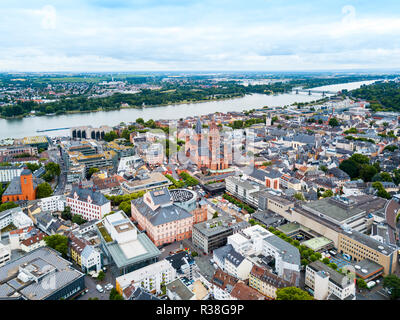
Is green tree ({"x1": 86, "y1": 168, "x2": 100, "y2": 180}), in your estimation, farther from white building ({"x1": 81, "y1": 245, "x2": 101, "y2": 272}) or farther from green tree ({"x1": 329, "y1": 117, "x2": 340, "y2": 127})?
green tree ({"x1": 329, "y1": 117, "x2": 340, "y2": 127})

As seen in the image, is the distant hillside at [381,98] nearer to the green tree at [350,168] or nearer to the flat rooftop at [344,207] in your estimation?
the green tree at [350,168]

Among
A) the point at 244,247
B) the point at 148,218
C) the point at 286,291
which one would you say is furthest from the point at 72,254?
the point at 286,291

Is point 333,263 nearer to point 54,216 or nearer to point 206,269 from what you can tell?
point 206,269

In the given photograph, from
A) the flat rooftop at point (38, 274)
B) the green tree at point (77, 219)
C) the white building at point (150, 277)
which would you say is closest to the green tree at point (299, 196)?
→ the white building at point (150, 277)

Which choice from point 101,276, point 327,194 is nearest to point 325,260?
point 327,194

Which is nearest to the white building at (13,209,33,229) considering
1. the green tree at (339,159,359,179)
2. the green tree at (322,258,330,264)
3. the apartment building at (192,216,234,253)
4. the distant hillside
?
the apartment building at (192,216,234,253)
